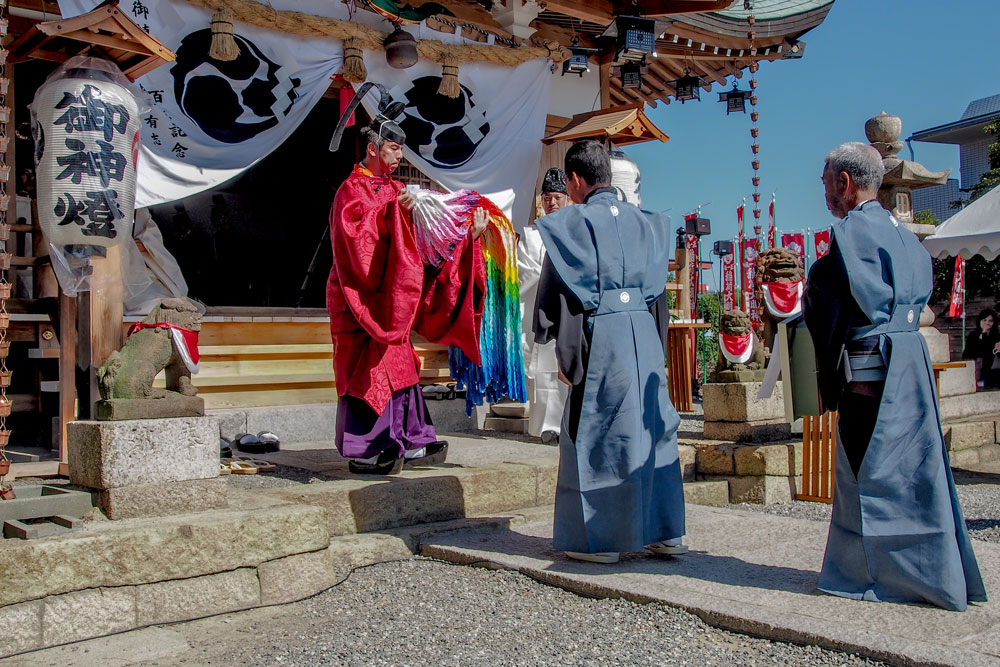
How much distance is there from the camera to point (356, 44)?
7328 mm

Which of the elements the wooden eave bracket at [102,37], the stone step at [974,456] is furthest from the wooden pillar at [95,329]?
the stone step at [974,456]

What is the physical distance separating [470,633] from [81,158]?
10.2 feet

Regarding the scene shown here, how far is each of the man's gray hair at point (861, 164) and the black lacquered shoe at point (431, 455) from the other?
2730 millimetres

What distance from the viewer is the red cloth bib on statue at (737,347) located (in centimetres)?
734

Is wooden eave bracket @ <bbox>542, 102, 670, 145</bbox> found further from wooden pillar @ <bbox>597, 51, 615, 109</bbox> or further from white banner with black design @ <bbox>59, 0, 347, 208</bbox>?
white banner with black design @ <bbox>59, 0, 347, 208</bbox>

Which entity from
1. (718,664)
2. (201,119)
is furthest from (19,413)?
(718,664)

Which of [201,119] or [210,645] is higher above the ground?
[201,119]

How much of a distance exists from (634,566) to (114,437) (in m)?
2.21

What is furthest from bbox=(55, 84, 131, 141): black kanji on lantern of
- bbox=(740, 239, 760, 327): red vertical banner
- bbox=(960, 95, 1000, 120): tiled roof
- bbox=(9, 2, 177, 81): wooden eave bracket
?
bbox=(960, 95, 1000, 120): tiled roof

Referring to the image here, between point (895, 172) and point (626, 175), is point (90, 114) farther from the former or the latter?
point (895, 172)

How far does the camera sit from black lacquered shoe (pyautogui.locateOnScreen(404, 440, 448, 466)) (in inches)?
199

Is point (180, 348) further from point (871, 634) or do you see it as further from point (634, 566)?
→ point (871, 634)

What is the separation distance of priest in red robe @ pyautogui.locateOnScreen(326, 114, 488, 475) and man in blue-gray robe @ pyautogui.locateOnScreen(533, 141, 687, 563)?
105cm

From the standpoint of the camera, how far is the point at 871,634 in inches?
104
